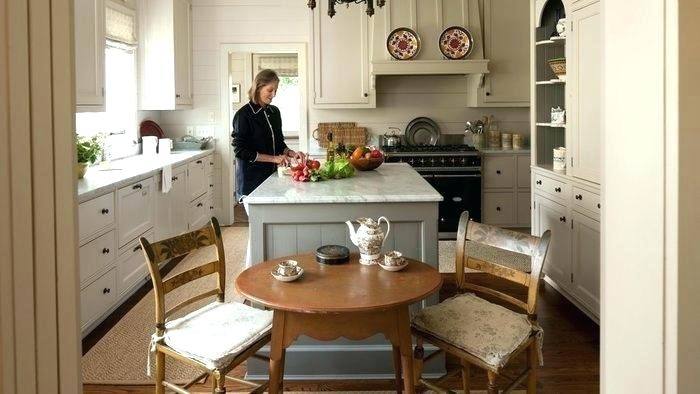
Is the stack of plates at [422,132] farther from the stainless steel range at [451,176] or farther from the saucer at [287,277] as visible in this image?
the saucer at [287,277]

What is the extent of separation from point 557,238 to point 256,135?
217cm

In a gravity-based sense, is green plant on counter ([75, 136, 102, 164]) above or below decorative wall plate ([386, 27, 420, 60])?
below

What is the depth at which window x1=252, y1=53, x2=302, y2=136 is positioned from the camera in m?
9.42

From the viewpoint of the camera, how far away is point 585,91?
3.53 metres

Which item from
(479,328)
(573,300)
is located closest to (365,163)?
(573,300)

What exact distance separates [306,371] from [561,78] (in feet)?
8.52

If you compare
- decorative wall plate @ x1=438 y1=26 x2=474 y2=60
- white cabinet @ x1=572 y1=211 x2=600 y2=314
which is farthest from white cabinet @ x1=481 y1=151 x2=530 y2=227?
white cabinet @ x1=572 y1=211 x2=600 y2=314

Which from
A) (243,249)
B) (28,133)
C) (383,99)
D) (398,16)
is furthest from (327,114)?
(28,133)

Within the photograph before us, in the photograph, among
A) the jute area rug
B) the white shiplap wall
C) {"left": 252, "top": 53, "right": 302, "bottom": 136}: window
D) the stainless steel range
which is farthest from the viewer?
{"left": 252, "top": 53, "right": 302, "bottom": 136}: window

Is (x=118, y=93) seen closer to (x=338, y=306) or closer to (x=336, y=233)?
(x=336, y=233)

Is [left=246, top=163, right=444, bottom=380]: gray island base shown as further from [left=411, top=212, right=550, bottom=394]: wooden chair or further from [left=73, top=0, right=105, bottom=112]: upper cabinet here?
[left=73, top=0, right=105, bottom=112]: upper cabinet

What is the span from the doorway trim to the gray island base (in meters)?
3.99

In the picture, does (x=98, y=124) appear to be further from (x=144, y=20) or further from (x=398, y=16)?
(x=398, y=16)

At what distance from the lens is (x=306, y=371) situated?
281 centimetres
